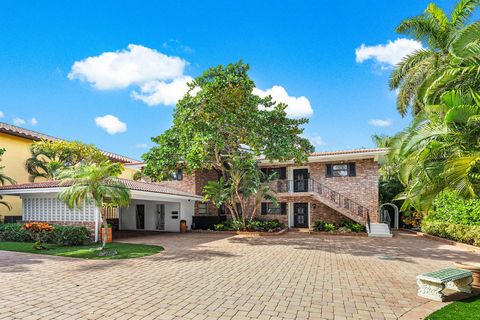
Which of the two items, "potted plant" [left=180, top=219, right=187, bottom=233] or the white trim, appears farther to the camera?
"potted plant" [left=180, top=219, right=187, bottom=233]

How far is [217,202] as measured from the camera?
1919 centimetres

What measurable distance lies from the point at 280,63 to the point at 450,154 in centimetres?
840

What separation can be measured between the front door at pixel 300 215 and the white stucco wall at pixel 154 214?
24.7 ft

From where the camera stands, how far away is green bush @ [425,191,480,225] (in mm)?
14750

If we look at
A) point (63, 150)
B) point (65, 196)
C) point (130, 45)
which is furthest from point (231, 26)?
point (63, 150)

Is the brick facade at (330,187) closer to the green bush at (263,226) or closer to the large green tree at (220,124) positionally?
the green bush at (263,226)

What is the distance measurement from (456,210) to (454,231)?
1107mm

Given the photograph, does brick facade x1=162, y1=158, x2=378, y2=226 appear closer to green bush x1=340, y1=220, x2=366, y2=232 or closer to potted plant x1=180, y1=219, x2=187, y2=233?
green bush x1=340, y1=220, x2=366, y2=232

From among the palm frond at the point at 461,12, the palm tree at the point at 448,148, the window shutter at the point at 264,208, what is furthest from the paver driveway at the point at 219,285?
the window shutter at the point at 264,208

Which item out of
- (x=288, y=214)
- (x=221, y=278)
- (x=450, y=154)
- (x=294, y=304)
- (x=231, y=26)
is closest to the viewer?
(x=294, y=304)

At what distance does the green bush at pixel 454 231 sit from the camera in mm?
14242

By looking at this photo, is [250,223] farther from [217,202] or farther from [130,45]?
[130,45]

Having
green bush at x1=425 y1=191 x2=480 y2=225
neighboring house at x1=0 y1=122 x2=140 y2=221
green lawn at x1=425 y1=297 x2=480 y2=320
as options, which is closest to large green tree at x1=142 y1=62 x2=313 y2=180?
green bush at x1=425 y1=191 x2=480 y2=225

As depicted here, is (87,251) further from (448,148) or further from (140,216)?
(448,148)
